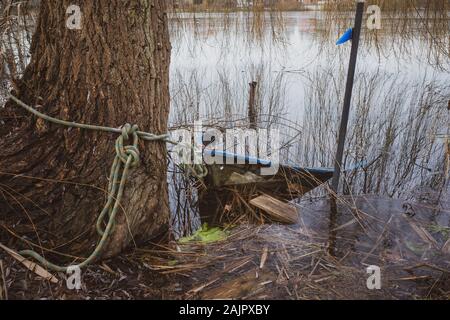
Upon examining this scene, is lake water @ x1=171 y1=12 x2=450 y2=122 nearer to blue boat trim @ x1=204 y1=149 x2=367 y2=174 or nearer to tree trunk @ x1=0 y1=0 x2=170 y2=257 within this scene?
blue boat trim @ x1=204 y1=149 x2=367 y2=174

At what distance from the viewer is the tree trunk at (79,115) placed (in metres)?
2.06

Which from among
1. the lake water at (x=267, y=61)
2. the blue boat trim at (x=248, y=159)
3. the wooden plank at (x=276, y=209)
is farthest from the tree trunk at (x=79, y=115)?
the lake water at (x=267, y=61)

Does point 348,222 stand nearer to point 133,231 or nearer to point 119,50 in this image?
point 133,231

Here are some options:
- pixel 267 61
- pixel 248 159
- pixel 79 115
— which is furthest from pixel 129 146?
pixel 267 61

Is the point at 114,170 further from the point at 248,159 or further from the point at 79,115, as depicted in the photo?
the point at 248,159

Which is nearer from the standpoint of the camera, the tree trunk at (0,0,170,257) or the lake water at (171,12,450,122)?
the tree trunk at (0,0,170,257)

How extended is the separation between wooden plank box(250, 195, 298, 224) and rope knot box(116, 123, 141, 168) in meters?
1.17

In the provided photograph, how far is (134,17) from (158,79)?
35 centimetres

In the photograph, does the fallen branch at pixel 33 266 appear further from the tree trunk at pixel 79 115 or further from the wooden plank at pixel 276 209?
the wooden plank at pixel 276 209

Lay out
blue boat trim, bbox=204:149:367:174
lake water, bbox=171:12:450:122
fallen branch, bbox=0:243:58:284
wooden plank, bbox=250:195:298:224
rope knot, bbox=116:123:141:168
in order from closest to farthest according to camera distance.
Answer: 1. fallen branch, bbox=0:243:58:284
2. rope knot, bbox=116:123:141:168
3. wooden plank, bbox=250:195:298:224
4. blue boat trim, bbox=204:149:367:174
5. lake water, bbox=171:12:450:122

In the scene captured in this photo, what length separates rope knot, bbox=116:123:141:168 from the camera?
2033mm

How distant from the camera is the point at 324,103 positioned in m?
5.32

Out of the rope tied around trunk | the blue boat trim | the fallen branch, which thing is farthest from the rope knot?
the blue boat trim

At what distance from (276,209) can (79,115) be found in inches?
60.7
